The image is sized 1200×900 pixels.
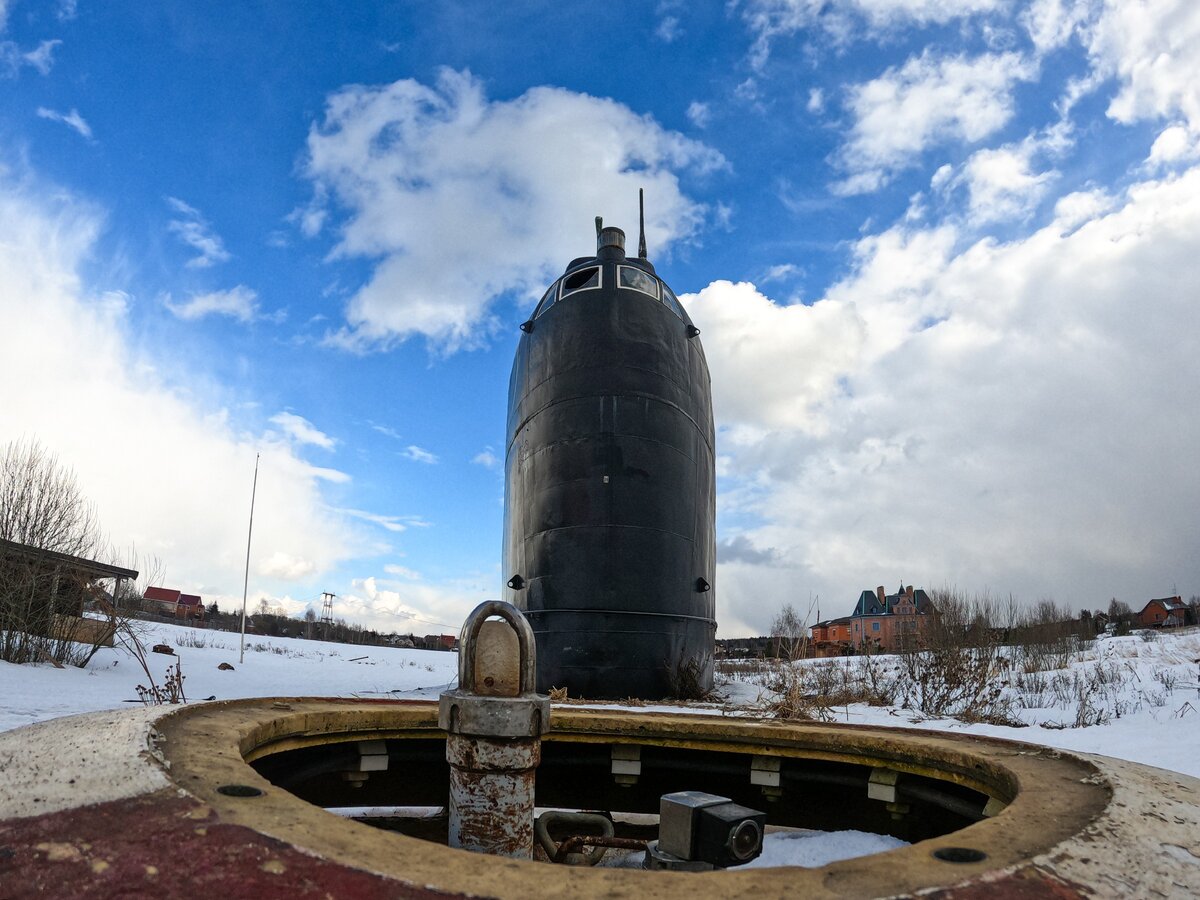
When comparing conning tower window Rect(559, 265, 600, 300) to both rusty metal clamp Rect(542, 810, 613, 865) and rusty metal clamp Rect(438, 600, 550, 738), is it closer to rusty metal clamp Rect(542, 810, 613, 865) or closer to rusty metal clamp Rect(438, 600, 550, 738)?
rusty metal clamp Rect(542, 810, 613, 865)

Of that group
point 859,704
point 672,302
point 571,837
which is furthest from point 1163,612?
point 571,837

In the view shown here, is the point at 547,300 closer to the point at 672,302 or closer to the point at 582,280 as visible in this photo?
the point at 582,280

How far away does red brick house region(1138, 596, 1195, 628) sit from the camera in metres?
69.4

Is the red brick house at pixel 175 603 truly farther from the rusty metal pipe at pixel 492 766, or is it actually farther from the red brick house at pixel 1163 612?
the red brick house at pixel 1163 612

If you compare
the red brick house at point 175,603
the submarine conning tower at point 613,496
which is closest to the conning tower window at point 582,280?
the submarine conning tower at point 613,496

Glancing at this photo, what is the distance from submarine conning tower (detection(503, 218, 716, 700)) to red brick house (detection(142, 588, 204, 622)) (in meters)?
65.6

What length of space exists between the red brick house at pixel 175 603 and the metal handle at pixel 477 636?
7130 cm

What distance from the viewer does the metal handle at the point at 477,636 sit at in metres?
3.05

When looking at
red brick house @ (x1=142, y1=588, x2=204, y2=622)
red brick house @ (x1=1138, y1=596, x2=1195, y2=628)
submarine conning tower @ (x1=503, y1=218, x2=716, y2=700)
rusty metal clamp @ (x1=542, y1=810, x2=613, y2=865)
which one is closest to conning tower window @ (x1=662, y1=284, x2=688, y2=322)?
submarine conning tower @ (x1=503, y1=218, x2=716, y2=700)

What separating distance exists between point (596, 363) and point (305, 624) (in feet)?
228

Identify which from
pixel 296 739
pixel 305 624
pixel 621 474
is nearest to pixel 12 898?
pixel 296 739

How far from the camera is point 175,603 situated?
7650cm

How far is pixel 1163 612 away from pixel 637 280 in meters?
84.8

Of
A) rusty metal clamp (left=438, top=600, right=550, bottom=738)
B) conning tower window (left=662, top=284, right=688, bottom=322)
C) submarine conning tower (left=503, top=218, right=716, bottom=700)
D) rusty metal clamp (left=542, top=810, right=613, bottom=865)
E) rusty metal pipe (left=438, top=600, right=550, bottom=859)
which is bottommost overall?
rusty metal clamp (left=542, top=810, right=613, bottom=865)
